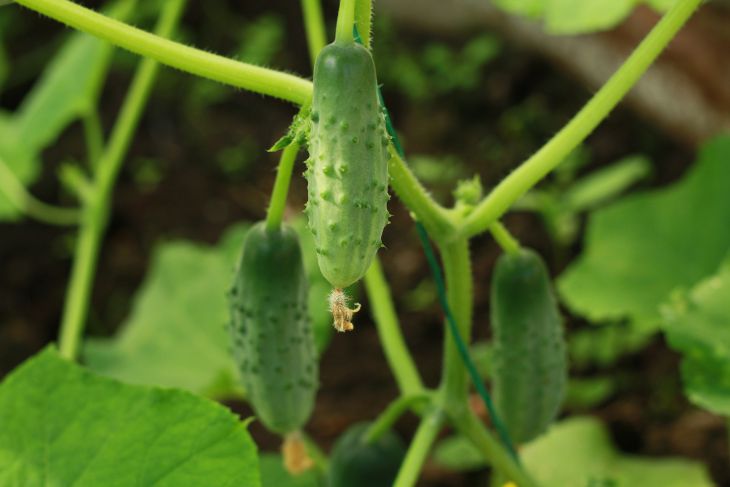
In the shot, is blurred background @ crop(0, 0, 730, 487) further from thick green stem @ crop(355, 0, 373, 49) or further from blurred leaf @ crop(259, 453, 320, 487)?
thick green stem @ crop(355, 0, 373, 49)

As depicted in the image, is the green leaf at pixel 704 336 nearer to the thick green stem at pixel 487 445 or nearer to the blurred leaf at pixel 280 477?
the thick green stem at pixel 487 445

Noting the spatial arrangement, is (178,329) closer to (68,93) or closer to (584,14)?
(68,93)

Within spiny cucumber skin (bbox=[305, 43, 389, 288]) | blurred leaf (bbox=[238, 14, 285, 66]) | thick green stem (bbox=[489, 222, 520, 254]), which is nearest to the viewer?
spiny cucumber skin (bbox=[305, 43, 389, 288])

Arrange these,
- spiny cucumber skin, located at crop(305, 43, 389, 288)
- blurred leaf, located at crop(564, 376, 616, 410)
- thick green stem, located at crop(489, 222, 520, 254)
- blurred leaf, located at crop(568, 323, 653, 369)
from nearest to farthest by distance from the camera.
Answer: spiny cucumber skin, located at crop(305, 43, 389, 288), thick green stem, located at crop(489, 222, 520, 254), blurred leaf, located at crop(564, 376, 616, 410), blurred leaf, located at crop(568, 323, 653, 369)

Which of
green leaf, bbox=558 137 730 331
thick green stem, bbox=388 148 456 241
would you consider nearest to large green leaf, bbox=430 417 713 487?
green leaf, bbox=558 137 730 331

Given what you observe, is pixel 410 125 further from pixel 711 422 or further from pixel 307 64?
pixel 711 422

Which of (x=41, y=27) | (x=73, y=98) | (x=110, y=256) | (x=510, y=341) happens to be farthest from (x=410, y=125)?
(x=510, y=341)

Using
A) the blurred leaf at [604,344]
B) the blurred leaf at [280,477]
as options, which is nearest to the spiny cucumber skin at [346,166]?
the blurred leaf at [280,477]
